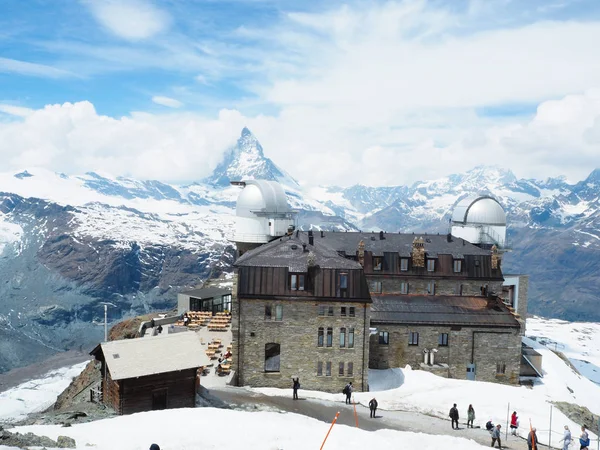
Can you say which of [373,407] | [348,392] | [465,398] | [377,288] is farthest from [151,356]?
[377,288]

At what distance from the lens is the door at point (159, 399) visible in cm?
3466

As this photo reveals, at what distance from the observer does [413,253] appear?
60344mm

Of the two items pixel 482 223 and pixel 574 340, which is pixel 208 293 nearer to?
pixel 482 223

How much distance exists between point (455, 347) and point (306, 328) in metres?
16.0

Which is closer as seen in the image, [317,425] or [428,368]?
[317,425]

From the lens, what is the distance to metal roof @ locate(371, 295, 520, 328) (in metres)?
51.1

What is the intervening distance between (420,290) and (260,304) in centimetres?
2287

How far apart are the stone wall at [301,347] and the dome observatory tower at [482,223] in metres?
34.8

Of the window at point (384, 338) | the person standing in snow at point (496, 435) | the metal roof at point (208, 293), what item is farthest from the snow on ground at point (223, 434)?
the metal roof at point (208, 293)

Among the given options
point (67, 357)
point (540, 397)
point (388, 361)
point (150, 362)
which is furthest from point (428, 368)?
point (67, 357)

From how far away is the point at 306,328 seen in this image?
44906mm

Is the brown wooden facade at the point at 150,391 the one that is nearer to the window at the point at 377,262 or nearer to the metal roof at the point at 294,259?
the metal roof at the point at 294,259

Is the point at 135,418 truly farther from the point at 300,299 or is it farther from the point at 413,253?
the point at 413,253

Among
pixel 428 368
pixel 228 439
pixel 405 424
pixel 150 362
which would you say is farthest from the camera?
pixel 428 368
